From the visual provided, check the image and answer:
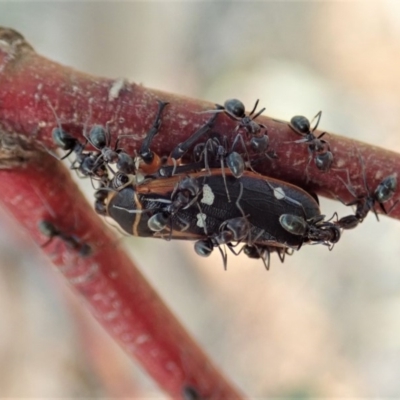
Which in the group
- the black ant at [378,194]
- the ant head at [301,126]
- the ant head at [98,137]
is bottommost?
the ant head at [98,137]

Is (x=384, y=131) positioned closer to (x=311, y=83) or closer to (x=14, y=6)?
(x=311, y=83)

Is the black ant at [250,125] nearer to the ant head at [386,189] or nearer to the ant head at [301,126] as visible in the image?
the ant head at [301,126]

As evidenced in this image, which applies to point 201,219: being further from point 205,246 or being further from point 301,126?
point 301,126

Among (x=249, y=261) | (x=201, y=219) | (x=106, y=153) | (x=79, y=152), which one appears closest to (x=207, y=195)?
(x=201, y=219)

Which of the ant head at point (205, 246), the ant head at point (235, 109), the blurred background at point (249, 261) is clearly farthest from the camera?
the blurred background at point (249, 261)

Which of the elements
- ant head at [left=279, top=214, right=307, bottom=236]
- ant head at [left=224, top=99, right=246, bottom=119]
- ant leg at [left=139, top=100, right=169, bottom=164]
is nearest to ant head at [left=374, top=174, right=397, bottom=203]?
ant head at [left=279, top=214, right=307, bottom=236]

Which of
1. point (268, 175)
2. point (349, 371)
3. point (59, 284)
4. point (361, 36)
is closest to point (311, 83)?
point (361, 36)

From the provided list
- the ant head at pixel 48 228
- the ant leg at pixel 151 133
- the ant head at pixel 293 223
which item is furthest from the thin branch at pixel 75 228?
the ant head at pixel 293 223

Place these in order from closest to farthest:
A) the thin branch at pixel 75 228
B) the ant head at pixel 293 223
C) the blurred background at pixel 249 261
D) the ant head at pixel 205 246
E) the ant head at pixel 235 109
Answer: the thin branch at pixel 75 228
the ant head at pixel 235 109
the ant head at pixel 293 223
the ant head at pixel 205 246
the blurred background at pixel 249 261
